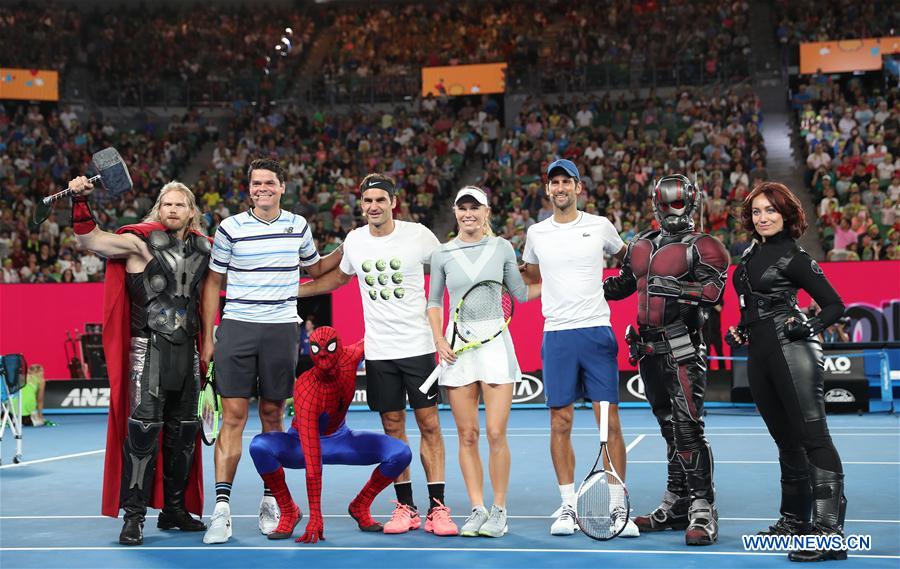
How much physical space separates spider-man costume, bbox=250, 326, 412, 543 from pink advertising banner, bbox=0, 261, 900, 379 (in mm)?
10965

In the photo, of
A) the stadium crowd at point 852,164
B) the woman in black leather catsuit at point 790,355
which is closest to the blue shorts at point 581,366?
the woman in black leather catsuit at point 790,355

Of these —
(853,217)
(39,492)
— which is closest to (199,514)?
(39,492)

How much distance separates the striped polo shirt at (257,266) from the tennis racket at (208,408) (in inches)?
22.8

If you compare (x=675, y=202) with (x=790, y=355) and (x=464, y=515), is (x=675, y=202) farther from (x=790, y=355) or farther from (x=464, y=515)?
(x=464, y=515)

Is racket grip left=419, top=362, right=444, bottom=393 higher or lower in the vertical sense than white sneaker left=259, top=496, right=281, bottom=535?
higher

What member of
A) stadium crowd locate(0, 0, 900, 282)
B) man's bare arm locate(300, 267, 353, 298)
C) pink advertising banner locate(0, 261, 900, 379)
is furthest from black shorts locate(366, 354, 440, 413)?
stadium crowd locate(0, 0, 900, 282)

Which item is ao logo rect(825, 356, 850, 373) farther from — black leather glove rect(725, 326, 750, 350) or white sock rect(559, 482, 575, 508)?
black leather glove rect(725, 326, 750, 350)

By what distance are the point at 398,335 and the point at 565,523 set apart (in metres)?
1.72

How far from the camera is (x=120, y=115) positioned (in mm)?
31000

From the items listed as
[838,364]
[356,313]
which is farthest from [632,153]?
[838,364]

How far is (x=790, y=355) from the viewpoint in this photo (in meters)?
6.13

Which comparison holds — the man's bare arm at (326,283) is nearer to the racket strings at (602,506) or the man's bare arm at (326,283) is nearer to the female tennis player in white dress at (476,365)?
the female tennis player in white dress at (476,365)

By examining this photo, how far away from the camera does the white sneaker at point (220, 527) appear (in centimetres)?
690

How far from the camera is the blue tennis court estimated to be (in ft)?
20.7
